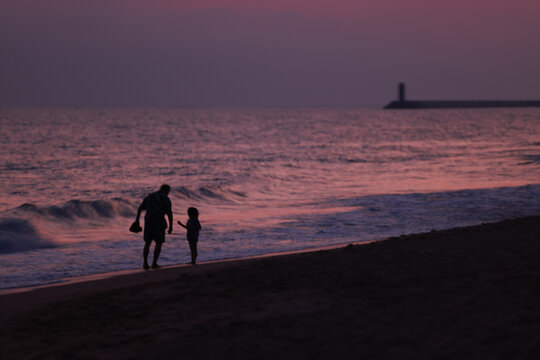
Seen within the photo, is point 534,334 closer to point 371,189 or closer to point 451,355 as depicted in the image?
point 451,355

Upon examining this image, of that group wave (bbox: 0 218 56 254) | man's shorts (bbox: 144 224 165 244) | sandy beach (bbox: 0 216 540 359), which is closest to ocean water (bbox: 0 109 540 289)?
wave (bbox: 0 218 56 254)

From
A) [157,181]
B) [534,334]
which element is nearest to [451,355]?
[534,334]

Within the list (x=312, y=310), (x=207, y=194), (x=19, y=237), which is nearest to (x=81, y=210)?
(x=19, y=237)

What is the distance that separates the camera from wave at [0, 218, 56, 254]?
46.6 feet

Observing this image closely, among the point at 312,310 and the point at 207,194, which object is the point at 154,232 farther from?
the point at 207,194

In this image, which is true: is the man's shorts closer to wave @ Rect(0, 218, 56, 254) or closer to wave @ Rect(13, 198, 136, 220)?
wave @ Rect(0, 218, 56, 254)

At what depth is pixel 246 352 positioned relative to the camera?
5.29 m

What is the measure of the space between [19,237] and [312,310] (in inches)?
438

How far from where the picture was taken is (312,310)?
6.41m

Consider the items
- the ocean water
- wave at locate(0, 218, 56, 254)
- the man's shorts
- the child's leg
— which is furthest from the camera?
wave at locate(0, 218, 56, 254)

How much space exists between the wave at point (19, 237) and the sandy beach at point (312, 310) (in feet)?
16.8

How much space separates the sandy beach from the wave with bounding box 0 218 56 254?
16.8ft

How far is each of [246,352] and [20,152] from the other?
169 feet

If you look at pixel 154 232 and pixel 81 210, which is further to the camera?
pixel 81 210
